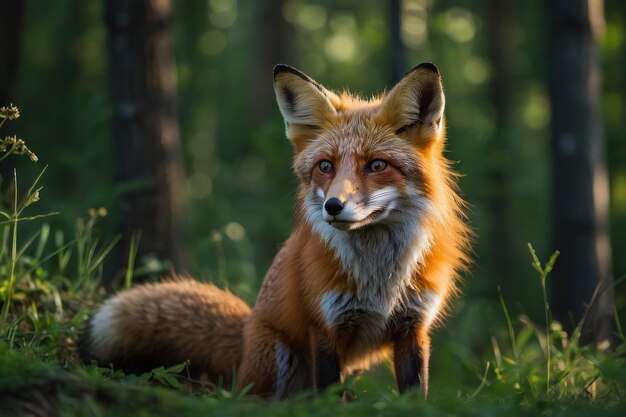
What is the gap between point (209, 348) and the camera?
5289 millimetres

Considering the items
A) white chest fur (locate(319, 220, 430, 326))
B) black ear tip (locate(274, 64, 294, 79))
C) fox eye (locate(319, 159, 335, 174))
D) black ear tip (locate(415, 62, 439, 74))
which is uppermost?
black ear tip (locate(274, 64, 294, 79))

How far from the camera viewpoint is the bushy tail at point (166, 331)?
5023mm

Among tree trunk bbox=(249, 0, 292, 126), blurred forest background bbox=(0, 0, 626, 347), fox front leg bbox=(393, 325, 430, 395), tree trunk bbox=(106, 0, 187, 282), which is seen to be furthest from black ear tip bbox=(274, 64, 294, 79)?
tree trunk bbox=(249, 0, 292, 126)

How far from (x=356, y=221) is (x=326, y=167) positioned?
504 millimetres

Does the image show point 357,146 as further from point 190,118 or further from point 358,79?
point 358,79

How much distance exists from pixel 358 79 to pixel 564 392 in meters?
23.2

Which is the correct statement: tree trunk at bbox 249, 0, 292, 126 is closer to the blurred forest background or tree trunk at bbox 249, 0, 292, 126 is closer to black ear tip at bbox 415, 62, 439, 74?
the blurred forest background

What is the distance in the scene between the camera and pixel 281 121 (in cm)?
1059

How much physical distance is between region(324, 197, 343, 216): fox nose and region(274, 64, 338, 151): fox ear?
0.86 metres

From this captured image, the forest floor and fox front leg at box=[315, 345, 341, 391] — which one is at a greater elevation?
the forest floor

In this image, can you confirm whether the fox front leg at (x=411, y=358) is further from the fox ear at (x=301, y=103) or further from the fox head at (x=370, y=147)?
the fox ear at (x=301, y=103)

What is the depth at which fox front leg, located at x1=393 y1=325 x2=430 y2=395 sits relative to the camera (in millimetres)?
4648

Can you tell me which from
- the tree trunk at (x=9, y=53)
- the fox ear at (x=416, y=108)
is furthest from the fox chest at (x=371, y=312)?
the tree trunk at (x=9, y=53)

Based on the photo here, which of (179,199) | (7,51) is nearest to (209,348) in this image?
(179,199)
